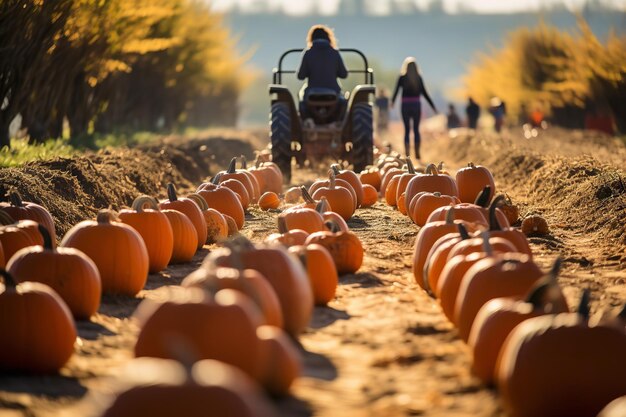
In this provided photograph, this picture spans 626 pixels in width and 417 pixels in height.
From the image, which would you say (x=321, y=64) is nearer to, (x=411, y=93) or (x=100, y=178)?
(x=100, y=178)

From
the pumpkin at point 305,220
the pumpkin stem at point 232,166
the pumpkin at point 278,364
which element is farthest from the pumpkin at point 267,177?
the pumpkin at point 278,364

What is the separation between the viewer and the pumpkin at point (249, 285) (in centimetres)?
558

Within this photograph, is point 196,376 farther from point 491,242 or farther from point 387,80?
point 387,80

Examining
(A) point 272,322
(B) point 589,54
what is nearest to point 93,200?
(A) point 272,322

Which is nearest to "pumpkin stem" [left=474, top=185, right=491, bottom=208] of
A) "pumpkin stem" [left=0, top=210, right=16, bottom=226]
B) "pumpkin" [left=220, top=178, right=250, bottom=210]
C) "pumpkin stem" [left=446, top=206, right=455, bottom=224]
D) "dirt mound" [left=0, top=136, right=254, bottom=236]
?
"pumpkin stem" [left=446, top=206, right=455, bottom=224]

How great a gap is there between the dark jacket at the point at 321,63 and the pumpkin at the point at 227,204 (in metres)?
6.30

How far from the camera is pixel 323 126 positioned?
18.3 m

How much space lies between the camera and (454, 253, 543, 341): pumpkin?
603 centimetres

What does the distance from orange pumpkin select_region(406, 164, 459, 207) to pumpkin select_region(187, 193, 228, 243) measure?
97.7 inches

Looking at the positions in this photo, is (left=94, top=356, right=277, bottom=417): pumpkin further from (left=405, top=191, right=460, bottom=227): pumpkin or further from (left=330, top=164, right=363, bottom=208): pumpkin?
(left=330, top=164, right=363, bottom=208): pumpkin

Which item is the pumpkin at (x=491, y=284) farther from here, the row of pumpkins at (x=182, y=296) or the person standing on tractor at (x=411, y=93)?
the person standing on tractor at (x=411, y=93)

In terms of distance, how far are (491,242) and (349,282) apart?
1574 millimetres

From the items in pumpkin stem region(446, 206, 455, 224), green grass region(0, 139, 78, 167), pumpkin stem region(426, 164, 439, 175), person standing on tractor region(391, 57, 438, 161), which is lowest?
pumpkin stem region(446, 206, 455, 224)

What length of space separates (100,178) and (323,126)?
528 cm
